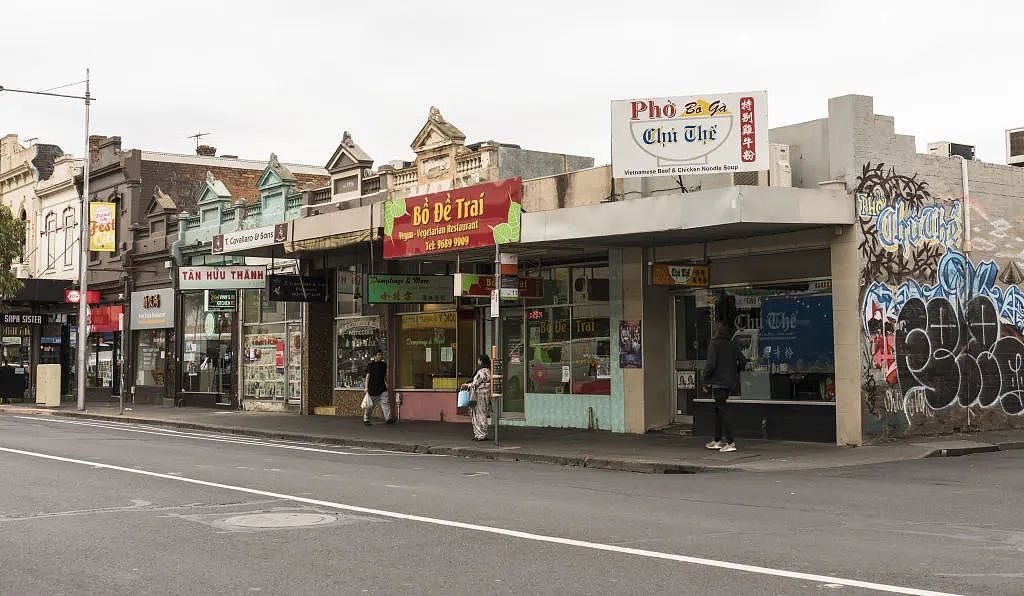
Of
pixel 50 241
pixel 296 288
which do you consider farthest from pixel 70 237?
pixel 296 288

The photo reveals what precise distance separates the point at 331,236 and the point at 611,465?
9729mm

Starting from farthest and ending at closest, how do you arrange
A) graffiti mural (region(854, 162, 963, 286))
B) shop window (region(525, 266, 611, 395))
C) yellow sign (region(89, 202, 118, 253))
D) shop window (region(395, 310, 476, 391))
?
yellow sign (region(89, 202, 118, 253)) → shop window (region(395, 310, 476, 391)) → shop window (region(525, 266, 611, 395)) → graffiti mural (region(854, 162, 963, 286))

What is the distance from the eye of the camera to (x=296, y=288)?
27922 millimetres

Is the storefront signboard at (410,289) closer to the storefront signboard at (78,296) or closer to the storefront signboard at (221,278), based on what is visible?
the storefront signboard at (221,278)

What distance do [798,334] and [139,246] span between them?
2605 centimetres

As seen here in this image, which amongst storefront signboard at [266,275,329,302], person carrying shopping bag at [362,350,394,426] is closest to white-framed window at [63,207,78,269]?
Result: storefront signboard at [266,275,329,302]

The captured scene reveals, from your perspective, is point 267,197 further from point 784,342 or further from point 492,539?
point 492,539

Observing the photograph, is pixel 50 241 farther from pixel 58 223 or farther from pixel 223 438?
pixel 223 438

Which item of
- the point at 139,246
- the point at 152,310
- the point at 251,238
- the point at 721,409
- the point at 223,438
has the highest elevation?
the point at 139,246

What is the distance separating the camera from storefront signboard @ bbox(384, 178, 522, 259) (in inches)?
788

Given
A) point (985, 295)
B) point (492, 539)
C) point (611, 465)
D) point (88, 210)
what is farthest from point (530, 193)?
point (88, 210)

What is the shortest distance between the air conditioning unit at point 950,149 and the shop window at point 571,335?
6309mm

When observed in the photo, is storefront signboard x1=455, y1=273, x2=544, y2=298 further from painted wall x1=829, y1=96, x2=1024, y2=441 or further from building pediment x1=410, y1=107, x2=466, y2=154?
painted wall x1=829, y1=96, x2=1024, y2=441

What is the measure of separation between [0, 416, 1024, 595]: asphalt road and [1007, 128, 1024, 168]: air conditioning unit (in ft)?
29.7
